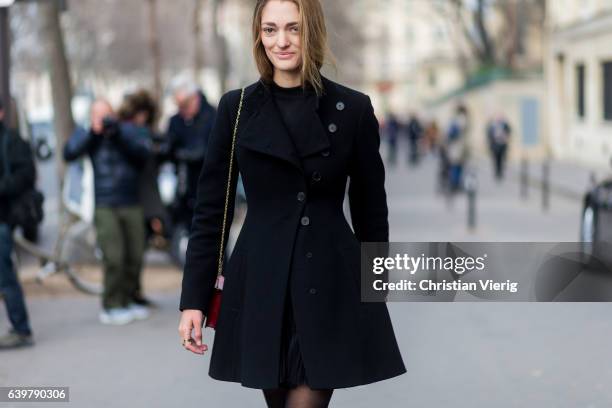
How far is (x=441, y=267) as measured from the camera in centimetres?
434

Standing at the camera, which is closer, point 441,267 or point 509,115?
point 441,267

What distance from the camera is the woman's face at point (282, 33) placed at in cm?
365

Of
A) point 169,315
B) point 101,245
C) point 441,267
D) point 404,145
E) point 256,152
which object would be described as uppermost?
point 256,152

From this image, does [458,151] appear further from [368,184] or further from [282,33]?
[282,33]

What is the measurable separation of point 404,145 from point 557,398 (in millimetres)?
64496

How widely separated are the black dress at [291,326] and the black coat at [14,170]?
4671mm

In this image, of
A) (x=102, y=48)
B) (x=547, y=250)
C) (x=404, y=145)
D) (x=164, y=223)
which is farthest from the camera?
(x=102, y=48)

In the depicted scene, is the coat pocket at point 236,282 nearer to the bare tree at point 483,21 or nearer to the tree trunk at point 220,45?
the tree trunk at point 220,45

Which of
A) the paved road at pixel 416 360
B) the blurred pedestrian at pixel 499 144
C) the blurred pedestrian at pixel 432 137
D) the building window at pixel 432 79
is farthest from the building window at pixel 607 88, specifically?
the building window at pixel 432 79

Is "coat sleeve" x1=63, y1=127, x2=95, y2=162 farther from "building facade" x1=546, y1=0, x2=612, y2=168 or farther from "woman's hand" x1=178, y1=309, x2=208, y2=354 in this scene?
"building facade" x1=546, y1=0, x2=612, y2=168

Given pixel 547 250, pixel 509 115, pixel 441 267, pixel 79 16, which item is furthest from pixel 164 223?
pixel 79 16

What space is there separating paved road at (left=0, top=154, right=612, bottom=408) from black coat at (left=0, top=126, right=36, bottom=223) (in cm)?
99

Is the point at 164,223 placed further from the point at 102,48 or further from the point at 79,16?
the point at 102,48

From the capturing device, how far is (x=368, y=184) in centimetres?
382
